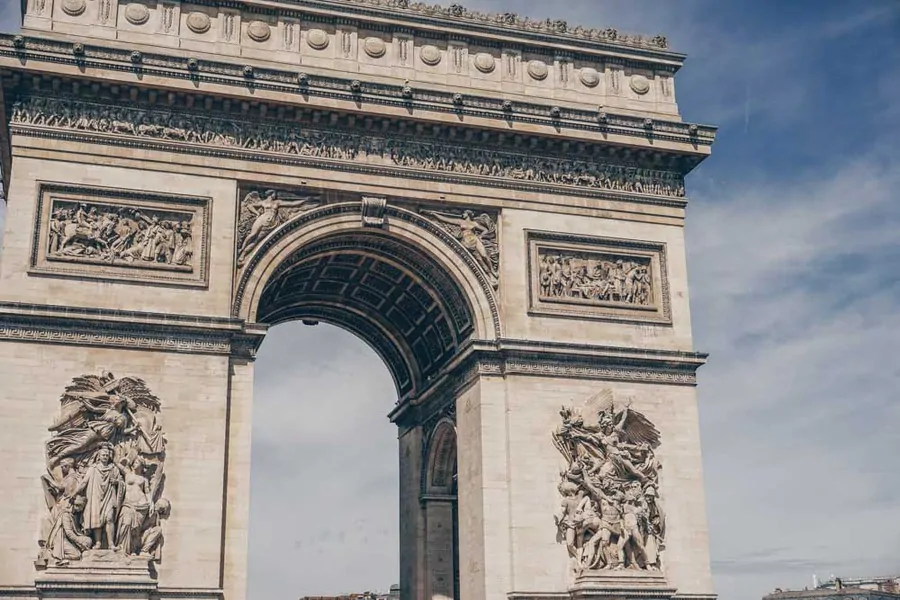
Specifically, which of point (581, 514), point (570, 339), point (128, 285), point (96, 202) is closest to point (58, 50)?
point (96, 202)

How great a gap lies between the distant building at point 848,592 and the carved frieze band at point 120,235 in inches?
2120

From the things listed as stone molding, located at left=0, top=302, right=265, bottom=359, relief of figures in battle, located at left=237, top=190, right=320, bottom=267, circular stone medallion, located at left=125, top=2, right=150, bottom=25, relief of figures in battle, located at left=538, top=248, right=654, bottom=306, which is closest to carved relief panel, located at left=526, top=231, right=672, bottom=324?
relief of figures in battle, located at left=538, top=248, right=654, bottom=306

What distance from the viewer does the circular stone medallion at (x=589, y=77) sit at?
3050 cm

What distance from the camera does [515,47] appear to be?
1188 inches

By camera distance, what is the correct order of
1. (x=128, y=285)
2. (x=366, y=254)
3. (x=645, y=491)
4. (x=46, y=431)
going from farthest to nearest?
(x=366, y=254)
(x=645, y=491)
(x=128, y=285)
(x=46, y=431)

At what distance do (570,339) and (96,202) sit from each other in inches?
420

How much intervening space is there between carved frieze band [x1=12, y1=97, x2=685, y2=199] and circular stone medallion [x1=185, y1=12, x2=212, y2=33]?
226 centimetres

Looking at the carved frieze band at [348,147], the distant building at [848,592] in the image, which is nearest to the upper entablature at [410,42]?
the carved frieze band at [348,147]

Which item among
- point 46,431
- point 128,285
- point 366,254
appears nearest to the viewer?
point 46,431

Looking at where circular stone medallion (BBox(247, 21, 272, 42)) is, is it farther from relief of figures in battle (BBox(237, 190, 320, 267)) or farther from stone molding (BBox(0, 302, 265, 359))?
stone molding (BBox(0, 302, 265, 359))

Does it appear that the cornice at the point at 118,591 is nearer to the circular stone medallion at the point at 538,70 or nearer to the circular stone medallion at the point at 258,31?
the circular stone medallion at the point at 258,31

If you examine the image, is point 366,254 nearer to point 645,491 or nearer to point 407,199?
point 407,199

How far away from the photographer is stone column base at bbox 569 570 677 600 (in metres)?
26.2

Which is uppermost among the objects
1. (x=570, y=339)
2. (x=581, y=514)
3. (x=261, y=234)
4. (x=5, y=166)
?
(x=5, y=166)
